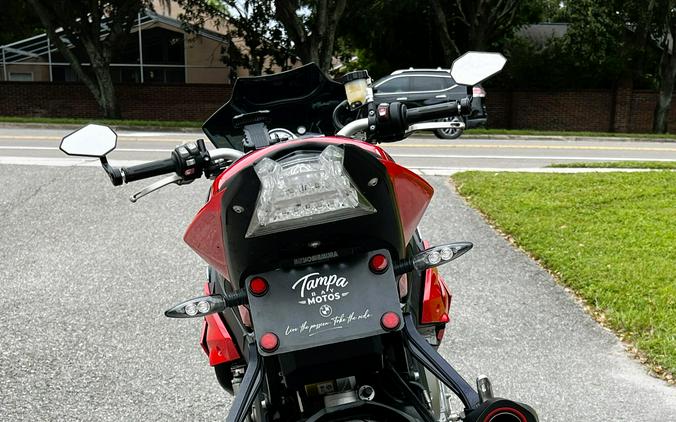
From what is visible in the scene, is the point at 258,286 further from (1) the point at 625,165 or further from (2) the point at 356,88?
(1) the point at 625,165

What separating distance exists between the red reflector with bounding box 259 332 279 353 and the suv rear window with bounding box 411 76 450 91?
17801 millimetres

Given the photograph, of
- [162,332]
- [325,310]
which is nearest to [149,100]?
[162,332]

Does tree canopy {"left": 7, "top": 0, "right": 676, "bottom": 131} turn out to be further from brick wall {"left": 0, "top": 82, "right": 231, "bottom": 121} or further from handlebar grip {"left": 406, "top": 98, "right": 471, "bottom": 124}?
handlebar grip {"left": 406, "top": 98, "right": 471, "bottom": 124}

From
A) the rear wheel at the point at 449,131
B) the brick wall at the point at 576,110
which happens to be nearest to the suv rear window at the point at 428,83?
the brick wall at the point at 576,110

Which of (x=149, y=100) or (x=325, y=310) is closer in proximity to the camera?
(x=325, y=310)

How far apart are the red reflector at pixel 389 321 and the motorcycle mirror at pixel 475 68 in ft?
3.45

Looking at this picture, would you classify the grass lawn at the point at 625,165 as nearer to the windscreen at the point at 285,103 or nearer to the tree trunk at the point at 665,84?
→ the windscreen at the point at 285,103

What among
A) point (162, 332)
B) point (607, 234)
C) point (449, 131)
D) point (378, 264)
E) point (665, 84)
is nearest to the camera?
point (378, 264)

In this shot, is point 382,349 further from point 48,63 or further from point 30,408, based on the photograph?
point 48,63

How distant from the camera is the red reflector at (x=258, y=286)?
207 cm

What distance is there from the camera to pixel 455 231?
773cm

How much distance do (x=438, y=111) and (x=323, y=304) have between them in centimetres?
91

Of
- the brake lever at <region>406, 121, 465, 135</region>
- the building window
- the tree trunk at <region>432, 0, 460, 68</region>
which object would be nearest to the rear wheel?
the brake lever at <region>406, 121, 465, 135</region>

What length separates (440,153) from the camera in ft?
49.1
